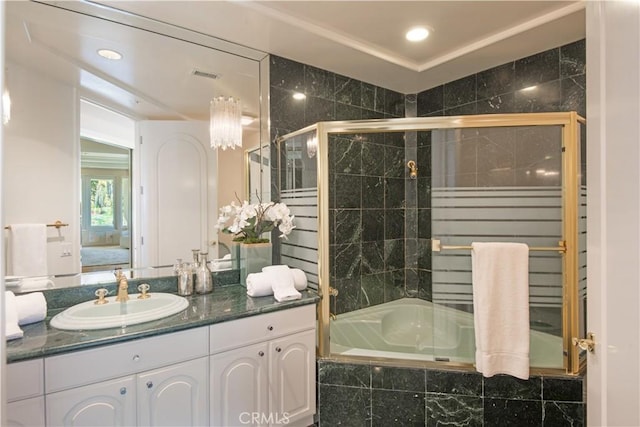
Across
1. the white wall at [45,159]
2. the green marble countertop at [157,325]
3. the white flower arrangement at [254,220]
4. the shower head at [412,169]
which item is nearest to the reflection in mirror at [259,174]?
the white flower arrangement at [254,220]

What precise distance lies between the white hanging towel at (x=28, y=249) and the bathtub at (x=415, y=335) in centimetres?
169

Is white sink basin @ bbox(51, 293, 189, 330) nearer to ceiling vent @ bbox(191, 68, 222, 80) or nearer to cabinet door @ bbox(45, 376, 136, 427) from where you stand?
cabinet door @ bbox(45, 376, 136, 427)

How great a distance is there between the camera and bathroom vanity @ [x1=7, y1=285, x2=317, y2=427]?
1223mm

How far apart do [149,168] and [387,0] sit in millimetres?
1704

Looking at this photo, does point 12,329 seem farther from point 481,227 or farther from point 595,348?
point 481,227

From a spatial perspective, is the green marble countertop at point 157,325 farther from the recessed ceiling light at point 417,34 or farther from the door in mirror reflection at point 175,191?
the recessed ceiling light at point 417,34

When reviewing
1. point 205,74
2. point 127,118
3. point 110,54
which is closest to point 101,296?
point 127,118

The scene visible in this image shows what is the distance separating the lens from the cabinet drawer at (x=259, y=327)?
160 centimetres

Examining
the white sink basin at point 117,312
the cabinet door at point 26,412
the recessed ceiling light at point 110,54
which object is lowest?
the cabinet door at point 26,412

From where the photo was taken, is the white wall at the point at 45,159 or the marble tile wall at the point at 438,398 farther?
the marble tile wall at the point at 438,398

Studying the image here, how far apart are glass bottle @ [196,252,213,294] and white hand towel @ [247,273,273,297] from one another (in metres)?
0.26

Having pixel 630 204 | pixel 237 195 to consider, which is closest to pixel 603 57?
pixel 630 204

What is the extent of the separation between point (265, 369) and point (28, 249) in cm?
135

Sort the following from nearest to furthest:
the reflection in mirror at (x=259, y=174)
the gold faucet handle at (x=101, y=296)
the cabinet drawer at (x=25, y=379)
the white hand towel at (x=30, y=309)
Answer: the cabinet drawer at (x=25, y=379) → the white hand towel at (x=30, y=309) → the gold faucet handle at (x=101, y=296) → the reflection in mirror at (x=259, y=174)
